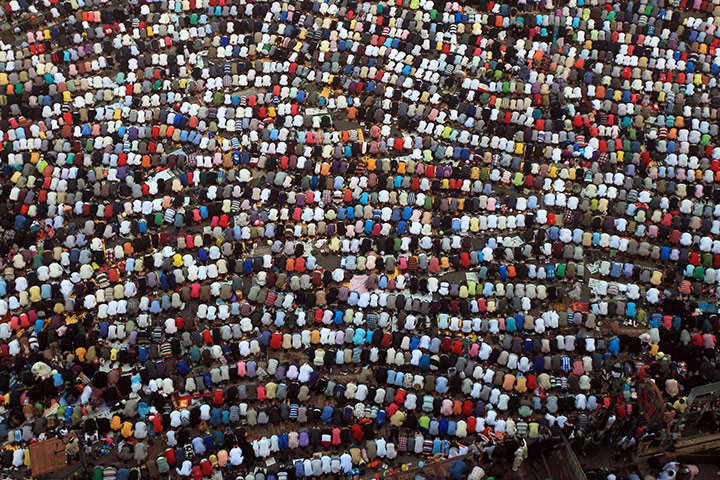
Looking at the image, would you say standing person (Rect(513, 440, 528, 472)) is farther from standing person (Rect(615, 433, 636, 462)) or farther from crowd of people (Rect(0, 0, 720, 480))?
standing person (Rect(615, 433, 636, 462))

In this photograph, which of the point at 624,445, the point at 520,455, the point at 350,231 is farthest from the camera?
the point at 350,231

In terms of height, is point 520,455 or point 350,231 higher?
point 350,231

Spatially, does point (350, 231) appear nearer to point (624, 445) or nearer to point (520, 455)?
point (520, 455)

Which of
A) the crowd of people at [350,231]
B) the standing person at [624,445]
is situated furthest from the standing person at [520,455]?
the standing person at [624,445]

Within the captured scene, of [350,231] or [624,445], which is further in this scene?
[350,231]

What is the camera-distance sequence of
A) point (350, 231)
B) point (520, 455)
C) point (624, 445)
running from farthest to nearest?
point (350, 231) < point (624, 445) < point (520, 455)

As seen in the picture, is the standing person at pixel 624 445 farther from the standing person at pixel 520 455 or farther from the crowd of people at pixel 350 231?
the standing person at pixel 520 455

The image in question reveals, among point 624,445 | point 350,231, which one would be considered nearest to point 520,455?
point 624,445

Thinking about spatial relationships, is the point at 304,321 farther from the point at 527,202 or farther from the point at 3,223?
the point at 3,223

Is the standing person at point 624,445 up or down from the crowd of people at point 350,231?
down
